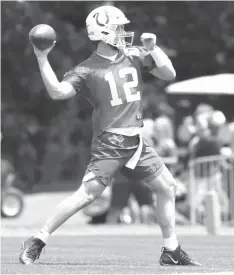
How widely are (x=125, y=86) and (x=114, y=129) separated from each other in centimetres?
34

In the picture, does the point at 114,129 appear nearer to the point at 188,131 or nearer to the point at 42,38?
the point at 42,38

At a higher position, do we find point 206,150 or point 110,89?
point 110,89

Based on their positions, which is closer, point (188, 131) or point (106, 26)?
point (106, 26)

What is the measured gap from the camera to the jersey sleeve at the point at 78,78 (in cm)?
835

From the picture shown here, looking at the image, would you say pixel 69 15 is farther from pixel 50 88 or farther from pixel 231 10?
pixel 50 88

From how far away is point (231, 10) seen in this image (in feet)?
83.1

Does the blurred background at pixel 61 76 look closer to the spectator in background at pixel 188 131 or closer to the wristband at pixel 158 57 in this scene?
the spectator in background at pixel 188 131

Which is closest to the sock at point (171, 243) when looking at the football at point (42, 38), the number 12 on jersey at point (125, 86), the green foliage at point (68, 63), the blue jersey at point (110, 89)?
the blue jersey at point (110, 89)

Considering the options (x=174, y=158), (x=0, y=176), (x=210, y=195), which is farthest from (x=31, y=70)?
(x=210, y=195)

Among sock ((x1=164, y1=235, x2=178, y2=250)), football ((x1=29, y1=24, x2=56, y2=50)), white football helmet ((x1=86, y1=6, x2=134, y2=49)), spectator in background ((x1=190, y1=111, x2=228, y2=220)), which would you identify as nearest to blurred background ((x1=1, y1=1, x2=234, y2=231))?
spectator in background ((x1=190, y1=111, x2=228, y2=220))

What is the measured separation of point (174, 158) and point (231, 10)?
26.4ft

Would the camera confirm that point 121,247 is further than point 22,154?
No

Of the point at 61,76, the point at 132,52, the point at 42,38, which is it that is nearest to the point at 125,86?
the point at 132,52

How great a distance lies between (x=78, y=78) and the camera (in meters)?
8.38
